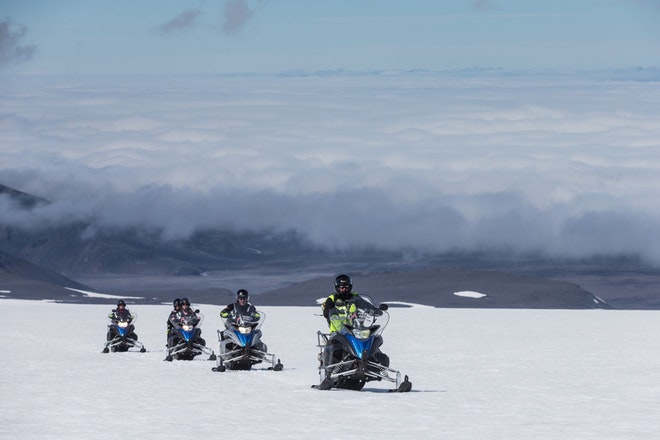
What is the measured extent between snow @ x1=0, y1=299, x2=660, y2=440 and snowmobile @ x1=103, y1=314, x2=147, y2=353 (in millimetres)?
446

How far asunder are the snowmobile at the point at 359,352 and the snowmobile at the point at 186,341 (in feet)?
28.1

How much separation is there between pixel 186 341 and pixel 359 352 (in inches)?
382

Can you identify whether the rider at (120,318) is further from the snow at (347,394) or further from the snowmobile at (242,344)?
the snowmobile at (242,344)

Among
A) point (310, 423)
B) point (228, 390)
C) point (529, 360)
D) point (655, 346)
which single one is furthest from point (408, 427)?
point (655, 346)

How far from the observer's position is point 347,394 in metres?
22.2

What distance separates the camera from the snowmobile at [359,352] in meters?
22.3

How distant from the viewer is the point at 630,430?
1714cm

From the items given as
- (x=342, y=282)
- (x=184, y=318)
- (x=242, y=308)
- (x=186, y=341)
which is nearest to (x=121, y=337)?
(x=184, y=318)

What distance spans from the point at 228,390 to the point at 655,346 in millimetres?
17632

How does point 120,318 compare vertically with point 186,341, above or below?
above

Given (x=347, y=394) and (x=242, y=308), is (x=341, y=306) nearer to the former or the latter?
(x=347, y=394)

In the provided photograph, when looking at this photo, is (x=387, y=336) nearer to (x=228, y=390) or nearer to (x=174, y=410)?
(x=228, y=390)

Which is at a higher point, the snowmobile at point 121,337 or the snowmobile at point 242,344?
the snowmobile at point 121,337

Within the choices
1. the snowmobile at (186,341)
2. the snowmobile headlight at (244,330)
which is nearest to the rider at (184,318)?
the snowmobile at (186,341)
